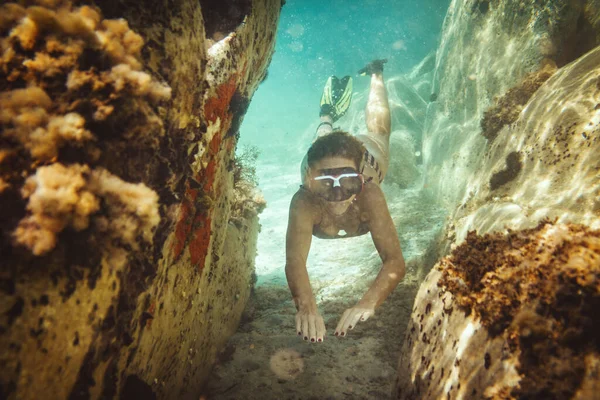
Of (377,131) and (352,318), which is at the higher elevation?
(377,131)

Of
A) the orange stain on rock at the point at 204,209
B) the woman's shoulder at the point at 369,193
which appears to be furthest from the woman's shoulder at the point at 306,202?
the orange stain on rock at the point at 204,209

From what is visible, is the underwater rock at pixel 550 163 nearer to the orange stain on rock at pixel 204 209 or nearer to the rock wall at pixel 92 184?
the orange stain on rock at pixel 204 209

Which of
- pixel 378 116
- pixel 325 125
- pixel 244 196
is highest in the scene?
pixel 325 125

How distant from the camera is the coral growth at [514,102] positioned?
16.6 feet

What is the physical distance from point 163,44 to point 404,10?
39.0 metres

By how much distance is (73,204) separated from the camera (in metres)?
1.16

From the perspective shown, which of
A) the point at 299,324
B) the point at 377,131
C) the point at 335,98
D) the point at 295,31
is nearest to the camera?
the point at 299,324

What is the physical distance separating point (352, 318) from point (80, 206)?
9.90 ft

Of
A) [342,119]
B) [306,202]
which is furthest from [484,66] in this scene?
[342,119]

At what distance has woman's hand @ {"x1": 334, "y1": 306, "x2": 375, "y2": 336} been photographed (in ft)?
10.8

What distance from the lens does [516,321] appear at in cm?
Answer: 136

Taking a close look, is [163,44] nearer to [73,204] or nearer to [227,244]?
[73,204]

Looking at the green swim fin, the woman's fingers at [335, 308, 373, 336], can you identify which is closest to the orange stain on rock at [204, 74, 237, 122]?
the woman's fingers at [335, 308, 373, 336]

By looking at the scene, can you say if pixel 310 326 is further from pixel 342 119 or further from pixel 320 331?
pixel 342 119
